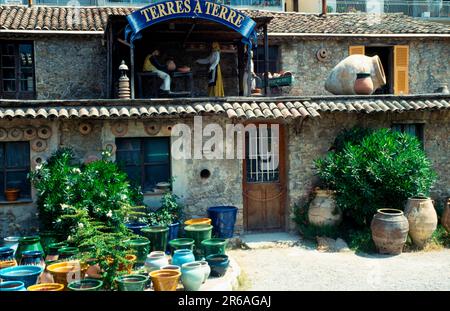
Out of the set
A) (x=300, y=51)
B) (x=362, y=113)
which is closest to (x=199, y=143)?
(x=362, y=113)

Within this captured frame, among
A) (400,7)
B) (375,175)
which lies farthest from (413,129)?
(400,7)

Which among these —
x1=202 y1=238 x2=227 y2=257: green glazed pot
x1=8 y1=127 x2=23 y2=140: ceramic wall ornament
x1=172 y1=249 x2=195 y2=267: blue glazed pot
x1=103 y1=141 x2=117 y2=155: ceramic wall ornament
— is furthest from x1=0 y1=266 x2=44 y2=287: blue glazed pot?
x1=8 y1=127 x2=23 y2=140: ceramic wall ornament

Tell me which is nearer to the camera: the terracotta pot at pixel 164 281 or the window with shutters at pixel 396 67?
the terracotta pot at pixel 164 281

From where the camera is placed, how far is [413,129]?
41.3 ft

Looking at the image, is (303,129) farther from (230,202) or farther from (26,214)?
(26,214)

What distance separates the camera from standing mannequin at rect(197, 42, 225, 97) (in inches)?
554

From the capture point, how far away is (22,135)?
10.7 meters

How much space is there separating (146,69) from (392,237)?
25.5ft

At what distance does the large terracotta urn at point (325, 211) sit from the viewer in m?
11.2

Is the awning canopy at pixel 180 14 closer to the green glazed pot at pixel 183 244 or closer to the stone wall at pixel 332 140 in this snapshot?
the stone wall at pixel 332 140

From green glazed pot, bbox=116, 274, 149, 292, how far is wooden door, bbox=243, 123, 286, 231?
487 centimetres

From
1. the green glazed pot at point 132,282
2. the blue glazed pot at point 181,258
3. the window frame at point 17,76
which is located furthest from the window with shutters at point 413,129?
the window frame at point 17,76

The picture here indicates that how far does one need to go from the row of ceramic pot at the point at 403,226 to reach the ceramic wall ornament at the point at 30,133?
7.72m

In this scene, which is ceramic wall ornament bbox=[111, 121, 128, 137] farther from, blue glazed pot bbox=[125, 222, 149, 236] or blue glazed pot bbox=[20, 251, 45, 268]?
blue glazed pot bbox=[20, 251, 45, 268]
